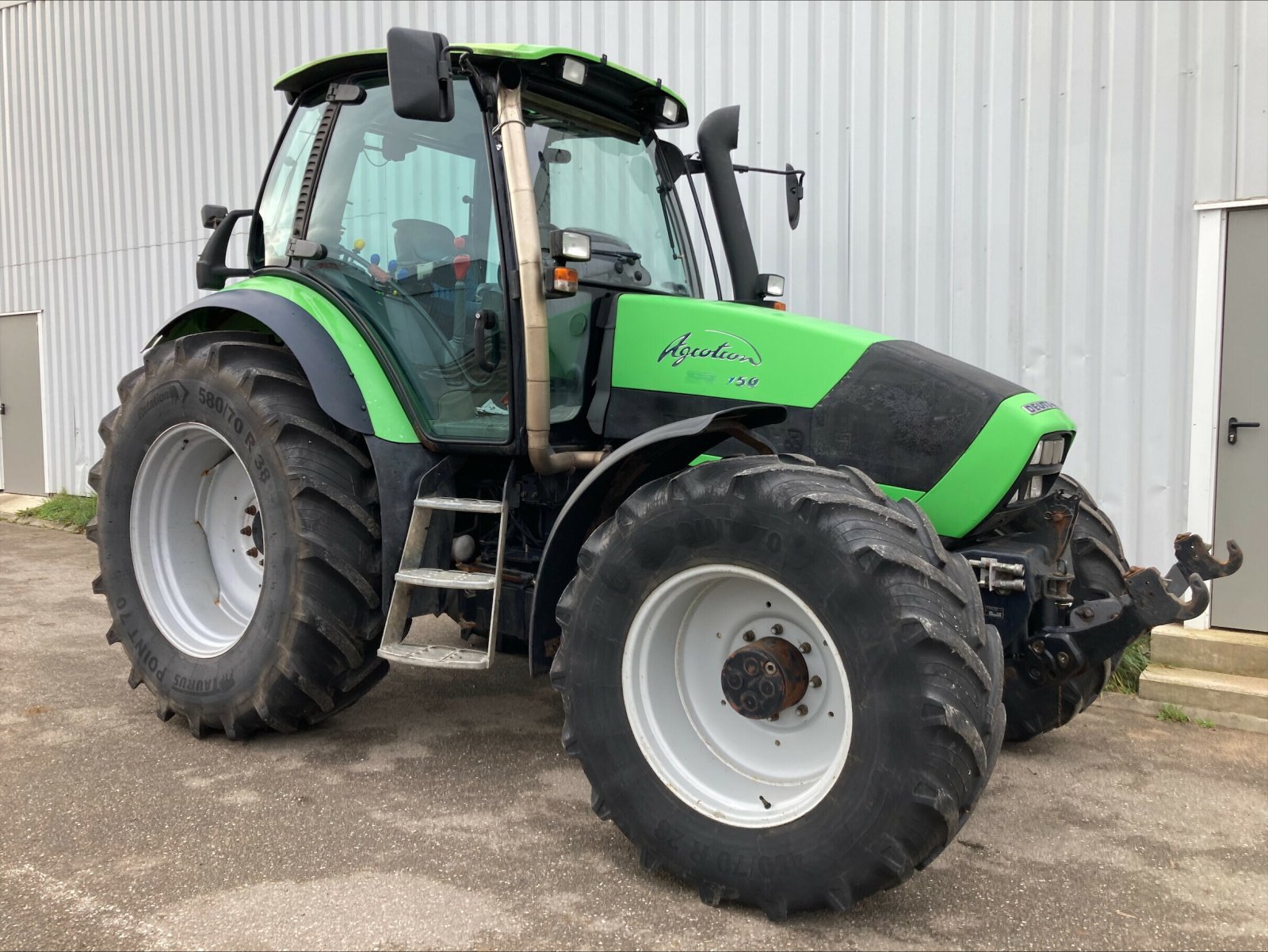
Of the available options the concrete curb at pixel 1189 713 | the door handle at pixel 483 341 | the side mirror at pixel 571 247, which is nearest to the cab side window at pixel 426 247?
the door handle at pixel 483 341

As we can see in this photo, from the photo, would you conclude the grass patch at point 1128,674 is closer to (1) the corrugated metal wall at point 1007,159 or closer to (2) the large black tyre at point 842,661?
(1) the corrugated metal wall at point 1007,159

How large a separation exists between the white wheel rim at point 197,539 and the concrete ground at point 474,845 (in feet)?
1.42

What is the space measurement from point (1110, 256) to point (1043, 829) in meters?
3.05

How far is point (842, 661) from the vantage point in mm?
2531

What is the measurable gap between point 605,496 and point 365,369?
3.54 feet

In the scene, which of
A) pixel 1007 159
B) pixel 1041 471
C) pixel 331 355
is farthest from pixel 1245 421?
pixel 331 355

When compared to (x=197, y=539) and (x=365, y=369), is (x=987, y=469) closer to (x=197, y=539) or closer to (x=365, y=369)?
(x=365, y=369)

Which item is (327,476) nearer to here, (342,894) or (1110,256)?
(342,894)

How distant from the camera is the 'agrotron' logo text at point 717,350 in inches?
132

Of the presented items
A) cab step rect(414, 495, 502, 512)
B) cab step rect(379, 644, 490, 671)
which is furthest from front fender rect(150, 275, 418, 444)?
cab step rect(379, 644, 490, 671)

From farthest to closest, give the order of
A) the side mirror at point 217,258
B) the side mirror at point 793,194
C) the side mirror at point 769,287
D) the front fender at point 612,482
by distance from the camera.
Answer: the side mirror at point 217,258 < the side mirror at point 793,194 < the side mirror at point 769,287 < the front fender at point 612,482

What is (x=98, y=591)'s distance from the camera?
428cm

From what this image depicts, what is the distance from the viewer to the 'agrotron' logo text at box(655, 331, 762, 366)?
11.0 ft

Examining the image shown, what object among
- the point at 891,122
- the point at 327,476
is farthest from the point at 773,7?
the point at 327,476
